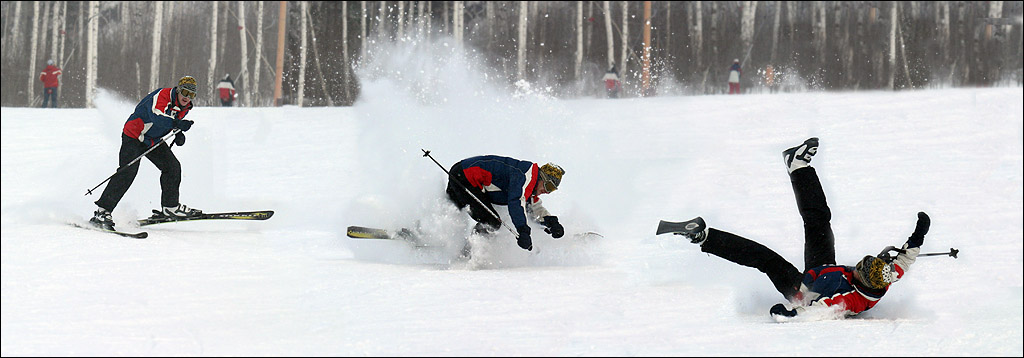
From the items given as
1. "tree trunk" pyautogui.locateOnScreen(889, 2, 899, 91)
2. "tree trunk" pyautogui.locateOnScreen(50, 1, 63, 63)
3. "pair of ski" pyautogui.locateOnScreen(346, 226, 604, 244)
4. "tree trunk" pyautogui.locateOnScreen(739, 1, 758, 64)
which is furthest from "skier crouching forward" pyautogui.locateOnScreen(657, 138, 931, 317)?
"tree trunk" pyautogui.locateOnScreen(50, 1, 63, 63)

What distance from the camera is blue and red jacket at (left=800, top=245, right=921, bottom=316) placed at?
5.17 m

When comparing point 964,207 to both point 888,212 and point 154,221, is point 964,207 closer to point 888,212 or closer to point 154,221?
point 888,212

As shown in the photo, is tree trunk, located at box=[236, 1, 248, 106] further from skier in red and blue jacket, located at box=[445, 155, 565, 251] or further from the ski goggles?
skier in red and blue jacket, located at box=[445, 155, 565, 251]

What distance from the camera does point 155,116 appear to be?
8570 mm

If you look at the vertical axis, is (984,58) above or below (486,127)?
above

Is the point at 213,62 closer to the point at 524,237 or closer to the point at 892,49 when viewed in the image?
the point at 892,49

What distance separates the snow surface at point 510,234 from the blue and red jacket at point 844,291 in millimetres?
121

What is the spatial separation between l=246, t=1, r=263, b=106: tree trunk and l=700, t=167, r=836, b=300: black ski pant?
89.3 feet

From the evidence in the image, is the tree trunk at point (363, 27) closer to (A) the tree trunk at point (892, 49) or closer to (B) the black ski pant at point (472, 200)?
(A) the tree trunk at point (892, 49)

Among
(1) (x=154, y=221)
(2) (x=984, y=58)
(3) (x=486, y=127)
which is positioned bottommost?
(1) (x=154, y=221)

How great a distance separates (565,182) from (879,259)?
6.08 m

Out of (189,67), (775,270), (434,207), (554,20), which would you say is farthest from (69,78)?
(775,270)

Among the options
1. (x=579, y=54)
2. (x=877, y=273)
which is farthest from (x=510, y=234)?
(x=579, y=54)

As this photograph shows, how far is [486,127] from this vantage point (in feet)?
38.3
